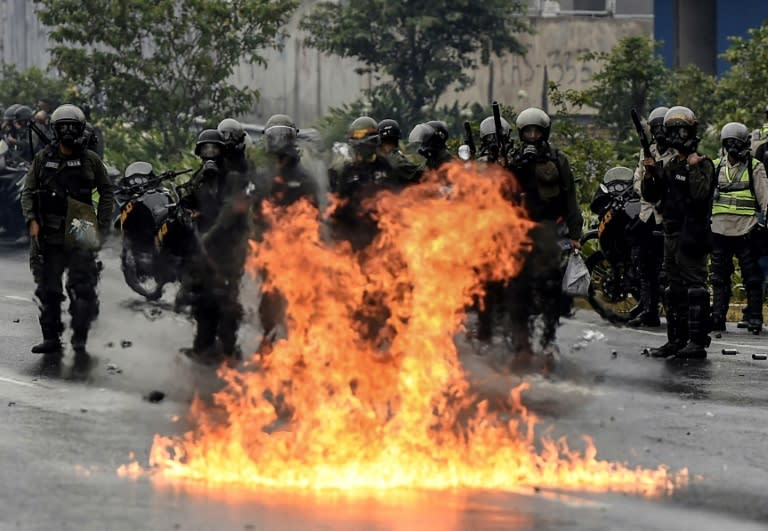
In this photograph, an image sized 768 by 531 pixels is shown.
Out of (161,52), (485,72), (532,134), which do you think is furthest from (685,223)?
(485,72)

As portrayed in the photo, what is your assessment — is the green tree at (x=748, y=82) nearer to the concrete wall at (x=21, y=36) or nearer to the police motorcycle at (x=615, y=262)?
the police motorcycle at (x=615, y=262)

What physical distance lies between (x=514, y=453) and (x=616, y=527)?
159 cm

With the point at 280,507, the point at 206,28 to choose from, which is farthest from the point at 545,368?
the point at 206,28

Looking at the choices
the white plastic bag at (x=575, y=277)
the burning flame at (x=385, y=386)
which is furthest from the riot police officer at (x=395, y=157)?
the burning flame at (x=385, y=386)

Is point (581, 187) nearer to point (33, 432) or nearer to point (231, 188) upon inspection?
point (231, 188)

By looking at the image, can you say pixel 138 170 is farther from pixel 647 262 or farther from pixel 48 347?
pixel 647 262

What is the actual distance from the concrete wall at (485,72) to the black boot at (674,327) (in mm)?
28440

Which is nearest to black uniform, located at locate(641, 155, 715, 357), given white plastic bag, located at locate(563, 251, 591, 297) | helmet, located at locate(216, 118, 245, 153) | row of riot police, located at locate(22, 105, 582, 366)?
white plastic bag, located at locate(563, 251, 591, 297)

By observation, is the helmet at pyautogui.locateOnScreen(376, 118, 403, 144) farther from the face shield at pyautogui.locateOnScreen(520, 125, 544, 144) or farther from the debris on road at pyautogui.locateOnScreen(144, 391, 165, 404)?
the debris on road at pyautogui.locateOnScreen(144, 391, 165, 404)

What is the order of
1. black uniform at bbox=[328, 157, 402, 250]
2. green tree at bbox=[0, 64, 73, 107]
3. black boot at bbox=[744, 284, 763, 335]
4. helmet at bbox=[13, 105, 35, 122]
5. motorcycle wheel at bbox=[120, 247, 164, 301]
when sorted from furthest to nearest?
green tree at bbox=[0, 64, 73, 107] → helmet at bbox=[13, 105, 35, 122] → motorcycle wheel at bbox=[120, 247, 164, 301] → black boot at bbox=[744, 284, 763, 335] → black uniform at bbox=[328, 157, 402, 250]

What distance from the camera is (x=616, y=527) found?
318 inches

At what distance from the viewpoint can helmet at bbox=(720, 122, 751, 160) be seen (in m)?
17.7

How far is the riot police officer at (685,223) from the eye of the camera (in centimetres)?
1509

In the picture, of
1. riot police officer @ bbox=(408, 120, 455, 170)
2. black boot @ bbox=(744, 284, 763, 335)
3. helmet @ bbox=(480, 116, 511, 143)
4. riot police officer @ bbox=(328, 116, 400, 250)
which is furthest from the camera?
black boot @ bbox=(744, 284, 763, 335)
